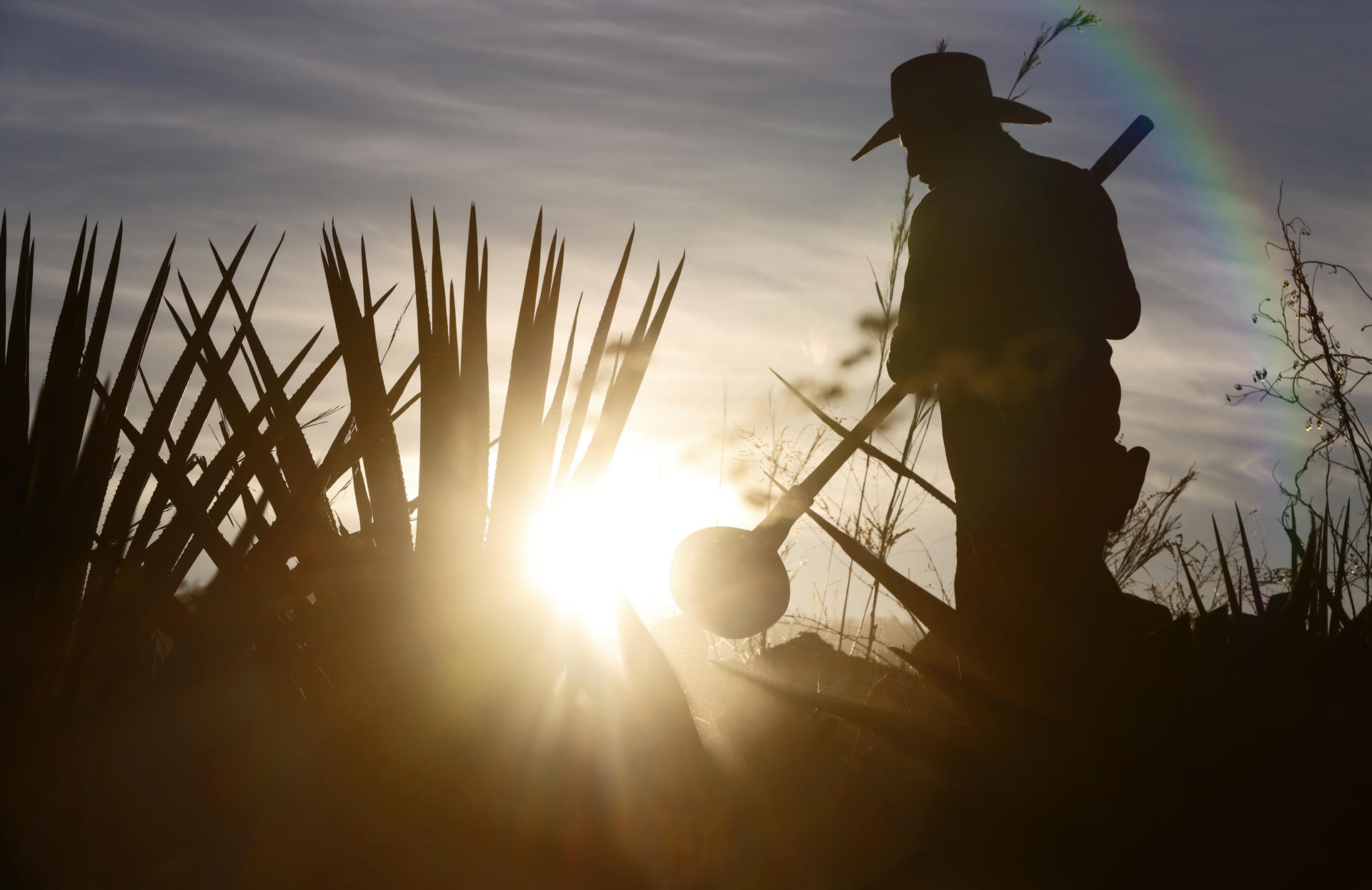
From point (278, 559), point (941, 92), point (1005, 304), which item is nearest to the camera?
point (278, 559)

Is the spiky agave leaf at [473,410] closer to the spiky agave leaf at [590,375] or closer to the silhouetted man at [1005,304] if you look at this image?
the spiky agave leaf at [590,375]

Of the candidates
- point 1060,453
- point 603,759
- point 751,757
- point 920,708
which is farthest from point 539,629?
point 1060,453

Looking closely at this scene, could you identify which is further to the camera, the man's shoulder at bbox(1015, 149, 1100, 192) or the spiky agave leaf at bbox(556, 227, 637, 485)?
the man's shoulder at bbox(1015, 149, 1100, 192)

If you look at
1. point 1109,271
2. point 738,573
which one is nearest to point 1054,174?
point 1109,271

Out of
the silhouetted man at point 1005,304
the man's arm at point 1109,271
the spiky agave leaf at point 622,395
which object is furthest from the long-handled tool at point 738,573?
the spiky agave leaf at point 622,395

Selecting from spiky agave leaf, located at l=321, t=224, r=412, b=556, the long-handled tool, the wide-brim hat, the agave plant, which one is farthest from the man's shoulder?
spiky agave leaf, located at l=321, t=224, r=412, b=556

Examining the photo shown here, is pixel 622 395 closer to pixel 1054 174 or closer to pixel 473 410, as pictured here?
pixel 473 410

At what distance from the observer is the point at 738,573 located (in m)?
1.81

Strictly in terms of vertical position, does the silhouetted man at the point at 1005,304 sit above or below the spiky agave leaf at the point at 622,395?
above

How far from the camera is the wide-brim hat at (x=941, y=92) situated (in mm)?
2451

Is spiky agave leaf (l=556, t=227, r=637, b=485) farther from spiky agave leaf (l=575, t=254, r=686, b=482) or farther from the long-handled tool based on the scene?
the long-handled tool

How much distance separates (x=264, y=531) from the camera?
33.9 inches

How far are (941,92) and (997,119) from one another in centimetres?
17

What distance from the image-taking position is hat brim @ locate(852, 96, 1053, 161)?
8.09ft
